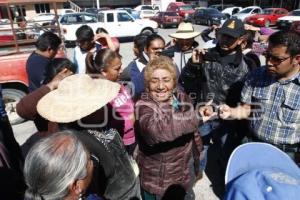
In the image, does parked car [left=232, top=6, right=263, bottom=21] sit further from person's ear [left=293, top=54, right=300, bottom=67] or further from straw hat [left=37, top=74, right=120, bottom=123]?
straw hat [left=37, top=74, right=120, bottom=123]

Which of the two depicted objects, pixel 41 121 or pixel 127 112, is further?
pixel 127 112

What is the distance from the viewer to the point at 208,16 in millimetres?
23766

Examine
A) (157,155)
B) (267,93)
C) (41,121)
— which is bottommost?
(157,155)

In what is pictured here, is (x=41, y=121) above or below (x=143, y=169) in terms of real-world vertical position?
above

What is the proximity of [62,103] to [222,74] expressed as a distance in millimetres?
1735

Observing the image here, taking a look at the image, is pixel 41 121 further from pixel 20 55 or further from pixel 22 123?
pixel 22 123

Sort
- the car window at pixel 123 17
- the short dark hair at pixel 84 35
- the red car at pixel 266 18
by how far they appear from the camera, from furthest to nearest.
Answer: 1. the red car at pixel 266 18
2. the car window at pixel 123 17
3. the short dark hair at pixel 84 35

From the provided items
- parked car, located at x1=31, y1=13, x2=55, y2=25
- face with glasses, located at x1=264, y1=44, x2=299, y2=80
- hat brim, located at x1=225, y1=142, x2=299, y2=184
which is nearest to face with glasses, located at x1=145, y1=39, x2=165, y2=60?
face with glasses, located at x1=264, y1=44, x2=299, y2=80

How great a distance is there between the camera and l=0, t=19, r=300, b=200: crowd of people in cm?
136

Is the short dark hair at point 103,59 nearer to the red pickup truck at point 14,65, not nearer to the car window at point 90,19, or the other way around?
the red pickup truck at point 14,65

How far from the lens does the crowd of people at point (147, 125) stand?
1.36 metres

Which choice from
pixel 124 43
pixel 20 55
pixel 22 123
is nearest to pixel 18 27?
pixel 20 55

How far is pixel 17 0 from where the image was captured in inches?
219

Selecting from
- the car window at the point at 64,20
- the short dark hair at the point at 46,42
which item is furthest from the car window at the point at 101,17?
the short dark hair at the point at 46,42
